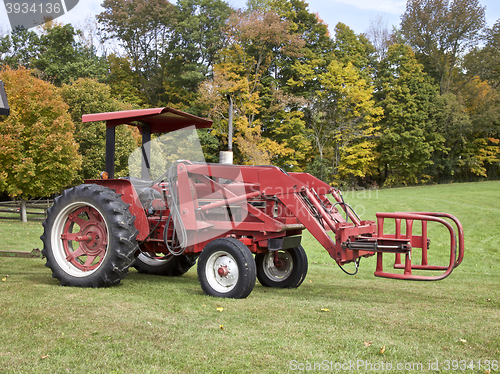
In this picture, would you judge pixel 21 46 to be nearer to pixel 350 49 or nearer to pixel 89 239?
pixel 350 49

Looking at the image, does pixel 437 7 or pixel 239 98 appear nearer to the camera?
pixel 239 98

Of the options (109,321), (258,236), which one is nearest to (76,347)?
(109,321)

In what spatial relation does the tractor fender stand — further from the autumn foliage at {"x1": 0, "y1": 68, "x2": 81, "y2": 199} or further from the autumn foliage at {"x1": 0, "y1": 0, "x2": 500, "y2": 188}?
the autumn foliage at {"x1": 0, "y1": 0, "x2": 500, "y2": 188}

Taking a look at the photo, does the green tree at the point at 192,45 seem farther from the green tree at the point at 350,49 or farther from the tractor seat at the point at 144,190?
the tractor seat at the point at 144,190

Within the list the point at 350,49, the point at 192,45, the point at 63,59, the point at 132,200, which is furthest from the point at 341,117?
the point at 132,200

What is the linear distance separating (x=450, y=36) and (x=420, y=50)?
292 cm

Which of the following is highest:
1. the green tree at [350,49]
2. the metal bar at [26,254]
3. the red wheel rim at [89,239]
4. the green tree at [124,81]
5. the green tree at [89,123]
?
the green tree at [350,49]

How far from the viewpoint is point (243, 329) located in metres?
3.97

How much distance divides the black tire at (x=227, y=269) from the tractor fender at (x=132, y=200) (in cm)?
125

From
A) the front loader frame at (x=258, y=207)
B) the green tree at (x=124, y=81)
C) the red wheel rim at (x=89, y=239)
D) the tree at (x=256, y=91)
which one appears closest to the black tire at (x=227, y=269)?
the front loader frame at (x=258, y=207)

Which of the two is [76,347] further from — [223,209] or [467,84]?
[467,84]

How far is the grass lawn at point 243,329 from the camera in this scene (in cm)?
316

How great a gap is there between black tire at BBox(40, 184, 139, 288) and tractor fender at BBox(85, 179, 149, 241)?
27cm

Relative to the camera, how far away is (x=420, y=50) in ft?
140
